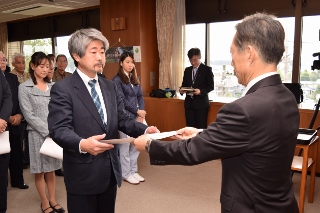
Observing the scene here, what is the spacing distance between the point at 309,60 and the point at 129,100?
2.82 meters

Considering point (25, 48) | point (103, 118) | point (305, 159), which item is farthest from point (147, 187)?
point (25, 48)

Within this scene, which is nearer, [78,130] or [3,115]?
[78,130]

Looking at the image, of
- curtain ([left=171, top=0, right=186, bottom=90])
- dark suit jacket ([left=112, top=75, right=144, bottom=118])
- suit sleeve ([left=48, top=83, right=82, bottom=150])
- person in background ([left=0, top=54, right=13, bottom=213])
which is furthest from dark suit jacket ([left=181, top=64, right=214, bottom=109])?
suit sleeve ([left=48, top=83, right=82, bottom=150])

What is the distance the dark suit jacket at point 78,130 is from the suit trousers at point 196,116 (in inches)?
122

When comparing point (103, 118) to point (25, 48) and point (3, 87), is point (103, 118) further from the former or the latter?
point (25, 48)

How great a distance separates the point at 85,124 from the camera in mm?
1743

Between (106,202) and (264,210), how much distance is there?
1.04 metres

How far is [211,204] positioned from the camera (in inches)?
129

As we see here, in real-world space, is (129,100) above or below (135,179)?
above

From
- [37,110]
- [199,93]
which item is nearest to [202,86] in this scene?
[199,93]

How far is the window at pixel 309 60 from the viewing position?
450cm

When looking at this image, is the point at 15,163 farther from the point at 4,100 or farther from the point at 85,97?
the point at 85,97

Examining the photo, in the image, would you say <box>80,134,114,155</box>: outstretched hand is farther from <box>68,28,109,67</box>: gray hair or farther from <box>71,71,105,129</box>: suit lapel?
<box>68,28,109,67</box>: gray hair

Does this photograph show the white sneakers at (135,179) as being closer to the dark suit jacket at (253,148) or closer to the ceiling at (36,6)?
the dark suit jacket at (253,148)
